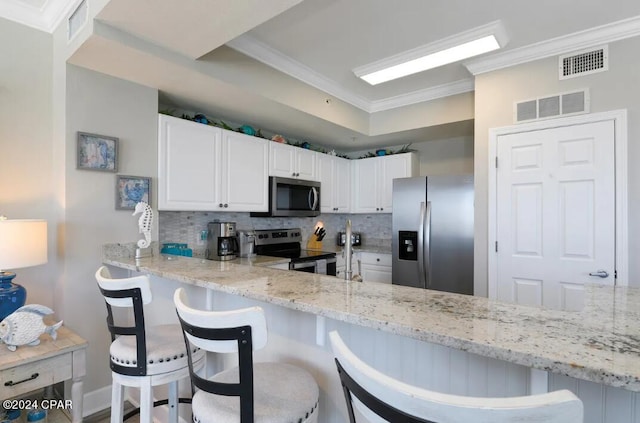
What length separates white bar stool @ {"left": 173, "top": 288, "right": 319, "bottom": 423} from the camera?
95 centimetres

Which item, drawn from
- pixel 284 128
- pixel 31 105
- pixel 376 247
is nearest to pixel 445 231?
pixel 376 247

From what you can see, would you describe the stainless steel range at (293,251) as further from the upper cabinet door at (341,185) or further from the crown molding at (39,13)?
the crown molding at (39,13)

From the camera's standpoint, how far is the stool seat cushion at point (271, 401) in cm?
101

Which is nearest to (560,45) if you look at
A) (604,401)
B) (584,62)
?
(584,62)

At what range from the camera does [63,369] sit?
1720 mm

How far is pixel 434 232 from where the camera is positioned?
Result: 334cm

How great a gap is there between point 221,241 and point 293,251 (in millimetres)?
1048

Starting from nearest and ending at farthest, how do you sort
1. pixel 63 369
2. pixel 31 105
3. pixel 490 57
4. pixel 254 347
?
pixel 254 347 → pixel 63 369 → pixel 31 105 → pixel 490 57

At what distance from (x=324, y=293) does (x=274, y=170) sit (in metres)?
2.47

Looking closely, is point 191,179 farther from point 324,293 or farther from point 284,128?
point 324,293

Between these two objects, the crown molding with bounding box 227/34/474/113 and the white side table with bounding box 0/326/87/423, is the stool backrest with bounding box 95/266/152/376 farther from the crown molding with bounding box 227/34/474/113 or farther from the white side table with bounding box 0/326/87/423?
the crown molding with bounding box 227/34/474/113

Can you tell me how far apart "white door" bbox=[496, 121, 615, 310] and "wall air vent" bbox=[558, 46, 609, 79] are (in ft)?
1.31

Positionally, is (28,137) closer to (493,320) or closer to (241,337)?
(241,337)

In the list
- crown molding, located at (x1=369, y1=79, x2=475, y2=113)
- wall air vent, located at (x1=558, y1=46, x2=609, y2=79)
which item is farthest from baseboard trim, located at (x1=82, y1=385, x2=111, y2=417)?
wall air vent, located at (x1=558, y1=46, x2=609, y2=79)
